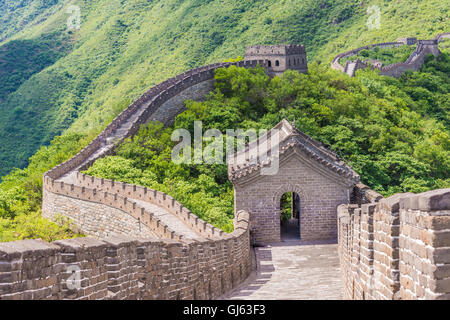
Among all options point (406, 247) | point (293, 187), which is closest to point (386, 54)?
point (293, 187)

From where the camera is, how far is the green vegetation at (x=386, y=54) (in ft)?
272

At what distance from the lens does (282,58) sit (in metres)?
55.1

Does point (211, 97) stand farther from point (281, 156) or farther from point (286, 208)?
point (281, 156)

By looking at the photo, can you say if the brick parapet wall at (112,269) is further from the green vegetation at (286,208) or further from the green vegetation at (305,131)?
the green vegetation at (286,208)

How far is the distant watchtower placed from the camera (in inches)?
2165

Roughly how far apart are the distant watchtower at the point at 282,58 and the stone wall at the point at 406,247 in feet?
148

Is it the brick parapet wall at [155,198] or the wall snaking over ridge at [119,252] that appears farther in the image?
the brick parapet wall at [155,198]

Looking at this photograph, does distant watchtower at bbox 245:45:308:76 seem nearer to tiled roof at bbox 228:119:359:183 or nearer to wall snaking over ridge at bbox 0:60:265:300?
wall snaking over ridge at bbox 0:60:265:300

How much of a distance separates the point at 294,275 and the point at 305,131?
21.6 metres

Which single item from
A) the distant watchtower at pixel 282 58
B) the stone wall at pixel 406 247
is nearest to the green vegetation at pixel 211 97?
the distant watchtower at pixel 282 58

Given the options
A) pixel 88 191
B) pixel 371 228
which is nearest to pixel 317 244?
pixel 88 191

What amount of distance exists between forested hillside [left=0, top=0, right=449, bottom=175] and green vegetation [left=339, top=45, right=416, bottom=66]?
10856 mm

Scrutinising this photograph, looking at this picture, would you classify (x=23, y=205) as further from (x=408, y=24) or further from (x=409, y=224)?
(x=408, y=24)

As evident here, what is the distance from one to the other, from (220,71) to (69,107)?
48237 mm
